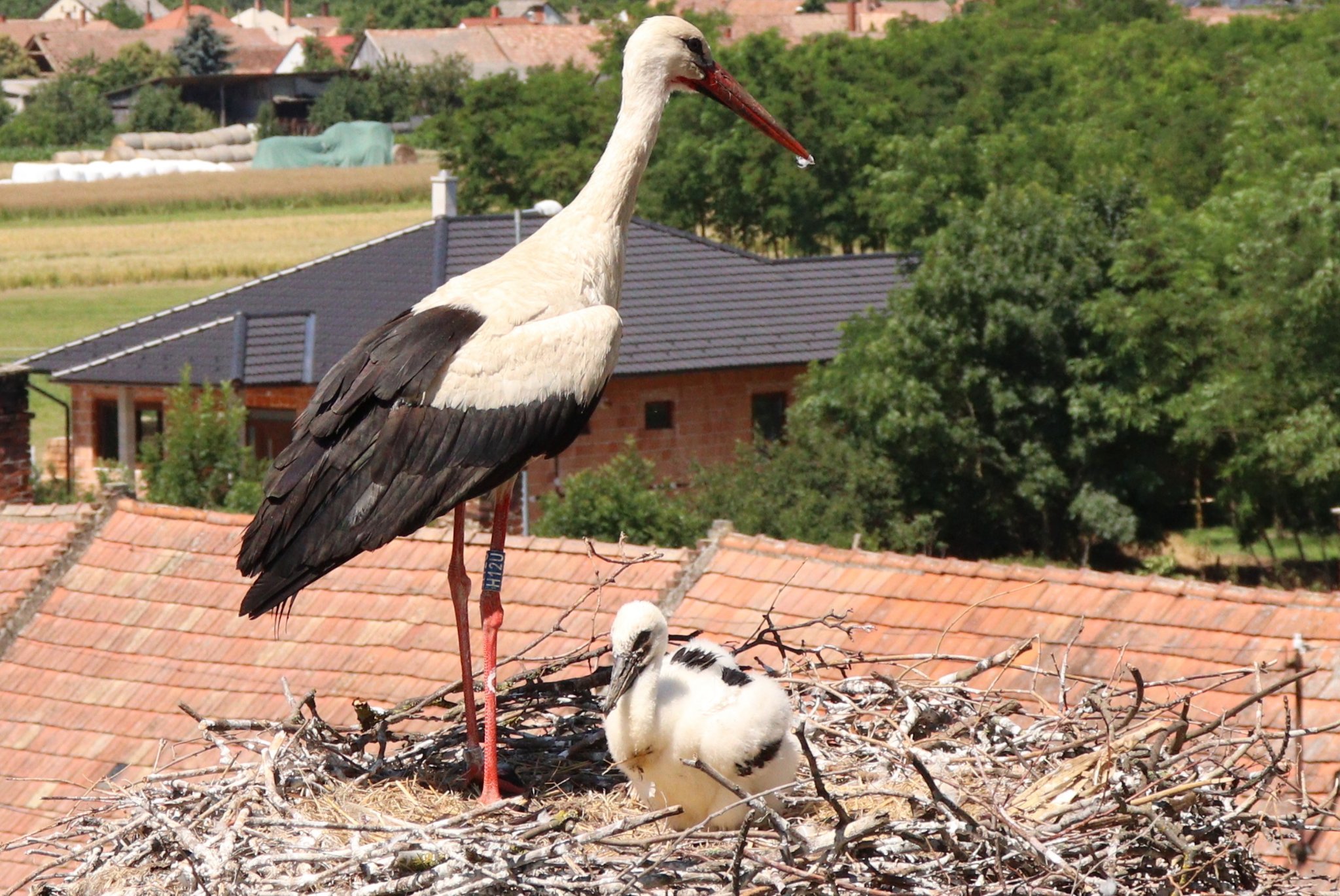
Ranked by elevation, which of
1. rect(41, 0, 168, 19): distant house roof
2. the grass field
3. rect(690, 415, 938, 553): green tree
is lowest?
the grass field

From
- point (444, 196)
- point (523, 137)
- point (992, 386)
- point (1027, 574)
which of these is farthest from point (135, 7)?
point (1027, 574)

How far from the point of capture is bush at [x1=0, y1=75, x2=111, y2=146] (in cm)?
9006

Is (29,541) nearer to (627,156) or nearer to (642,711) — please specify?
(627,156)

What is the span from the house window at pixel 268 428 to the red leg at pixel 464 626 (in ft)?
75.0

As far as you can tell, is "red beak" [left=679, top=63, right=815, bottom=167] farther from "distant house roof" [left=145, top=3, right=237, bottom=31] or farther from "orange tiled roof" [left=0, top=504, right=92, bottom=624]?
"distant house roof" [left=145, top=3, right=237, bottom=31]

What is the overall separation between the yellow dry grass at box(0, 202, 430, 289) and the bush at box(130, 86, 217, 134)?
1146 inches

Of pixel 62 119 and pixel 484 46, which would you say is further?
pixel 484 46

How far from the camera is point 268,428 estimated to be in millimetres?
29500

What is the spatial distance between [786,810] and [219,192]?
6722 cm

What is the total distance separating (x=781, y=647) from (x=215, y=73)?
113 m

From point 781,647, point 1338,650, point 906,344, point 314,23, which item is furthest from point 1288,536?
point 314,23

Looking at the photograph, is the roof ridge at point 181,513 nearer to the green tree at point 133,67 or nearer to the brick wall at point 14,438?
the brick wall at point 14,438

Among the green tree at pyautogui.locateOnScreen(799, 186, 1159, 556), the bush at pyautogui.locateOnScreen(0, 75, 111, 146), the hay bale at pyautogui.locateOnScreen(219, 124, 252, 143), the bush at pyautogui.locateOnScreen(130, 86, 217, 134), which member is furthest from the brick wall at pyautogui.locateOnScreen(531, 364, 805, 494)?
the bush at pyautogui.locateOnScreen(130, 86, 217, 134)

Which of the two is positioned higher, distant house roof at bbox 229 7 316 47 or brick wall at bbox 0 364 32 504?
distant house roof at bbox 229 7 316 47
